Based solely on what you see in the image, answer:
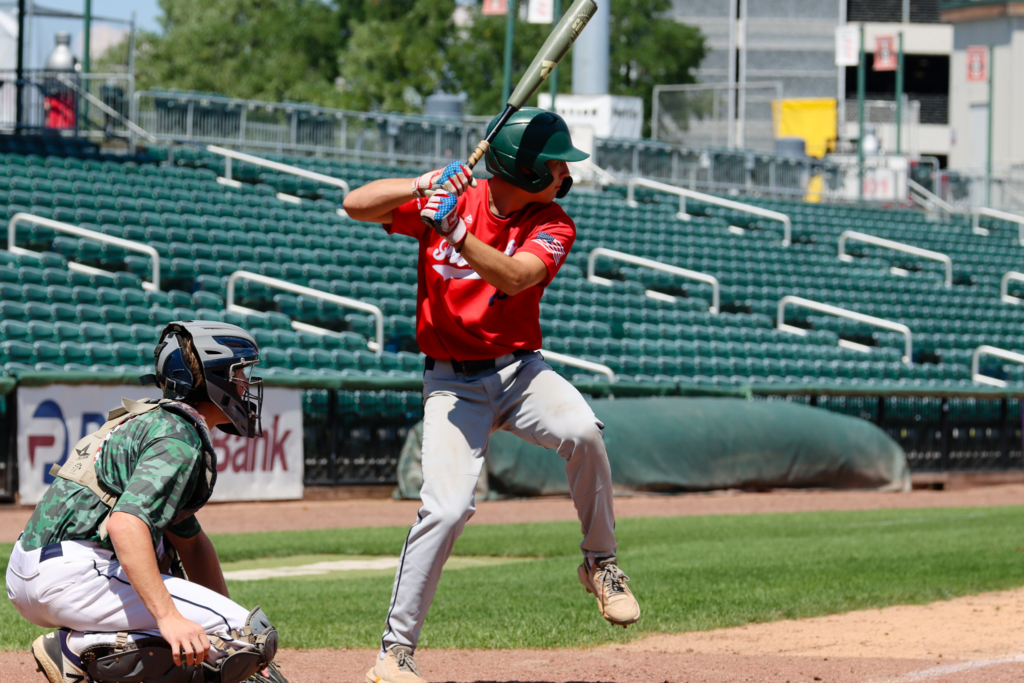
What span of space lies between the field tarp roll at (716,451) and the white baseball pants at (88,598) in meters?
10.5

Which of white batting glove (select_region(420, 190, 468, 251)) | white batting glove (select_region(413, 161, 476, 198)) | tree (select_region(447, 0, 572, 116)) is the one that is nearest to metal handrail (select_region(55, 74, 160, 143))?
white batting glove (select_region(413, 161, 476, 198))

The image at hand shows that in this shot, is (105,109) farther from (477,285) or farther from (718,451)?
(477,285)

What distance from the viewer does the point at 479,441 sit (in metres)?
4.71

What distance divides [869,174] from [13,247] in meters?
22.2

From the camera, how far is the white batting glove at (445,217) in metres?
4.21

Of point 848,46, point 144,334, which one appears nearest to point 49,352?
point 144,334

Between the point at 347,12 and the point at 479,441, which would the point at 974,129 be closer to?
the point at 347,12

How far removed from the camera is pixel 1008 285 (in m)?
26.1

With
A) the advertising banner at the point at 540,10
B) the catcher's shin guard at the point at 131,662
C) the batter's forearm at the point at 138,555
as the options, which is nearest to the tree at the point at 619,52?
the advertising banner at the point at 540,10

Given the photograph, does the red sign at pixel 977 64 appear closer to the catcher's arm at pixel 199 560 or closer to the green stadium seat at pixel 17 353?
the green stadium seat at pixel 17 353

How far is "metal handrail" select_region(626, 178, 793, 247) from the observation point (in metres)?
25.1

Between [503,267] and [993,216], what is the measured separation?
2875cm

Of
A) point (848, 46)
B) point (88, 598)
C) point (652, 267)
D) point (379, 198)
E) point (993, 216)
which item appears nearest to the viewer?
point (88, 598)

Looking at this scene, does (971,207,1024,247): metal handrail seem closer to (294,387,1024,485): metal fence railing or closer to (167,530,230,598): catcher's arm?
(294,387,1024,485): metal fence railing
